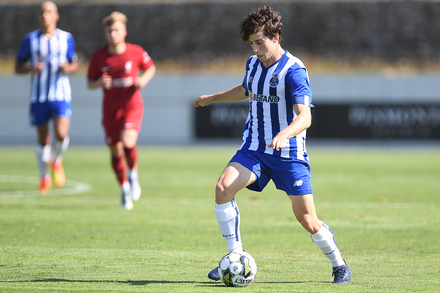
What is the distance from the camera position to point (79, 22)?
35969mm

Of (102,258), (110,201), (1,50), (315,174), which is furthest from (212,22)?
(102,258)

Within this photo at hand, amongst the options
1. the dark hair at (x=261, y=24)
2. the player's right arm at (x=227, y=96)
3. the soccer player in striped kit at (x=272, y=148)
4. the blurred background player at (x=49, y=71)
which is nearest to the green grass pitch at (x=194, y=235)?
the soccer player in striped kit at (x=272, y=148)

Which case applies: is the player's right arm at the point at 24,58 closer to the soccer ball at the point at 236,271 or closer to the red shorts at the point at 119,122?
the red shorts at the point at 119,122

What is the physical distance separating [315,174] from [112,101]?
595 centimetres

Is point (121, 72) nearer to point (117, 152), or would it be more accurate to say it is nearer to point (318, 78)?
point (117, 152)

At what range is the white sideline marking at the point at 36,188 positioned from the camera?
31.3ft

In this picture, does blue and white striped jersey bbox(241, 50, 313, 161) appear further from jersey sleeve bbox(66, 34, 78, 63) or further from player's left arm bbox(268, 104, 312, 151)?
jersey sleeve bbox(66, 34, 78, 63)

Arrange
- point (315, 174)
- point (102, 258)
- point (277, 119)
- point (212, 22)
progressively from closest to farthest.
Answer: point (277, 119) → point (102, 258) → point (315, 174) → point (212, 22)

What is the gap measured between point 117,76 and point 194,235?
2970 millimetres

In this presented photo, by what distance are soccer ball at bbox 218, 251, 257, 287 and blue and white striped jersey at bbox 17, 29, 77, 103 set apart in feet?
19.2

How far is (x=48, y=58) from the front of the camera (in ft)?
30.7

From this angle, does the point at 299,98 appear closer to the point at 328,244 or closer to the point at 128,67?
the point at 328,244

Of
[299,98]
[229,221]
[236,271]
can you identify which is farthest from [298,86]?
[236,271]

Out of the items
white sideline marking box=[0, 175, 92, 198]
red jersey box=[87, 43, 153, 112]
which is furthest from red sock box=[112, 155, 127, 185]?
white sideline marking box=[0, 175, 92, 198]
